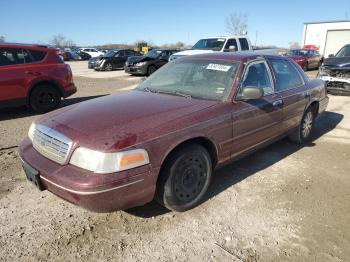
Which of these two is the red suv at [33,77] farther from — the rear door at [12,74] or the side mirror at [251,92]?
the side mirror at [251,92]

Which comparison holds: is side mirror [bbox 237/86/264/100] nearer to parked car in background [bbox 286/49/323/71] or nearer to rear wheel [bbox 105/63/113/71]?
parked car in background [bbox 286/49/323/71]

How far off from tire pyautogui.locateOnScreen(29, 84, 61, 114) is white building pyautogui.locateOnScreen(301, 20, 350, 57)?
1101 inches

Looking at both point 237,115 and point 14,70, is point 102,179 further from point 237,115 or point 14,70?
point 14,70

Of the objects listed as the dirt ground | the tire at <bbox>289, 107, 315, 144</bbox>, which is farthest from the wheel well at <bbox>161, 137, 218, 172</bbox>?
the tire at <bbox>289, 107, 315, 144</bbox>

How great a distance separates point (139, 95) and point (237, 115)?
1.23 meters

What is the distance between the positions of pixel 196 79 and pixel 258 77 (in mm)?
838

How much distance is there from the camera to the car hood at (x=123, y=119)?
2.80 meters

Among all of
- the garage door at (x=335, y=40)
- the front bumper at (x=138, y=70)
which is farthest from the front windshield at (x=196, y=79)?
the garage door at (x=335, y=40)

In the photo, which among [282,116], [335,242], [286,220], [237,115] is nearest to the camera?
[335,242]

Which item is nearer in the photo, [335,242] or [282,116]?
[335,242]

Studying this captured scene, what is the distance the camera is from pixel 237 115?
370 centimetres

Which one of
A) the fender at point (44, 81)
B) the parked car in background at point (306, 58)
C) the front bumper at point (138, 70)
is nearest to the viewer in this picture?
the fender at point (44, 81)

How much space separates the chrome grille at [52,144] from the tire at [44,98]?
16.3 feet

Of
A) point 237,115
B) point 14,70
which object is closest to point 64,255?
point 237,115
